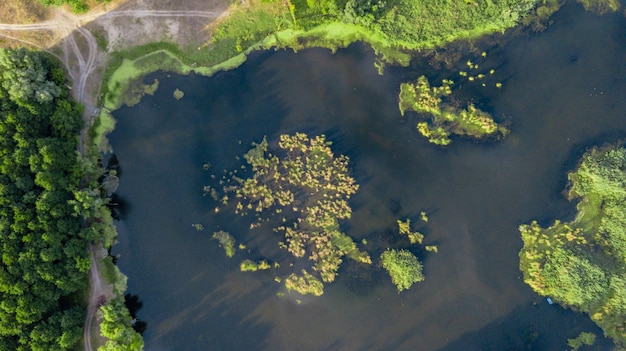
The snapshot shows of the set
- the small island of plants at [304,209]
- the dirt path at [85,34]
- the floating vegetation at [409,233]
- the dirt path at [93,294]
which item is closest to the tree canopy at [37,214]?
the dirt path at [93,294]

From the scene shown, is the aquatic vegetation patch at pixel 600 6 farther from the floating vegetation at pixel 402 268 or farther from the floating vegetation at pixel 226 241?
the floating vegetation at pixel 226 241

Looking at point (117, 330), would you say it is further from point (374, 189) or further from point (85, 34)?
point (85, 34)

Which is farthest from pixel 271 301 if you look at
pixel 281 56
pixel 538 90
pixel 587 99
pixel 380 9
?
pixel 587 99

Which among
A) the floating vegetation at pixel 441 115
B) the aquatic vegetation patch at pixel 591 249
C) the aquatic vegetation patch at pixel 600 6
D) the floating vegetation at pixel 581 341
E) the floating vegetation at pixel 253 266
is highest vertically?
the aquatic vegetation patch at pixel 600 6

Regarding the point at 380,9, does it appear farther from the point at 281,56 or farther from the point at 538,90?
the point at 538,90

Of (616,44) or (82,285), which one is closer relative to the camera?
(82,285)

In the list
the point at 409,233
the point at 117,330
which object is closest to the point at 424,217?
the point at 409,233

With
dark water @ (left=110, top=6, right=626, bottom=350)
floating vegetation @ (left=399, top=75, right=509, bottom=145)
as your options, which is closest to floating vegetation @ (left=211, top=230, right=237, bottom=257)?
dark water @ (left=110, top=6, right=626, bottom=350)
